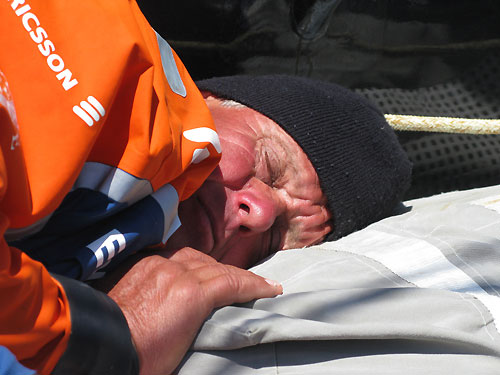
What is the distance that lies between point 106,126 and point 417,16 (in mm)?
1707

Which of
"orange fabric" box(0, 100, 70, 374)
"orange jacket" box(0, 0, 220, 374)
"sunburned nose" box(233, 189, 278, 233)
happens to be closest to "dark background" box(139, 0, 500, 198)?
"sunburned nose" box(233, 189, 278, 233)

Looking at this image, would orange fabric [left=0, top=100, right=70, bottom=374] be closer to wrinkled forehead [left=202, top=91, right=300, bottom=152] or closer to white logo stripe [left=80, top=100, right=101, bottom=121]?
white logo stripe [left=80, top=100, right=101, bottom=121]

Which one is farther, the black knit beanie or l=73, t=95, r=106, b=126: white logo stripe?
the black knit beanie

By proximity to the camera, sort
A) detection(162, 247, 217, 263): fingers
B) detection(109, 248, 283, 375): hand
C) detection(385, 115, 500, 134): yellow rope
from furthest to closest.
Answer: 1. detection(385, 115, 500, 134): yellow rope
2. detection(162, 247, 217, 263): fingers
3. detection(109, 248, 283, 375): hand

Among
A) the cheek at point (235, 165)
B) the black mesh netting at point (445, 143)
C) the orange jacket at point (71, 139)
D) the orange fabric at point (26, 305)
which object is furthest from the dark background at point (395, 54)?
the orange fabric at point (26, 305)

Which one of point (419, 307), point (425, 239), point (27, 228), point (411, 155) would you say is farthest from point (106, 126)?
point (411, 155)

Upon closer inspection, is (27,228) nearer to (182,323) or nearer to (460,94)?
(182,323)

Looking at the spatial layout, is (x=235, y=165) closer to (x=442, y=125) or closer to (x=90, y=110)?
(x=90, y=110)

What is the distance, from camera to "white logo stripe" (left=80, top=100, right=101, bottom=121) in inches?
39.6

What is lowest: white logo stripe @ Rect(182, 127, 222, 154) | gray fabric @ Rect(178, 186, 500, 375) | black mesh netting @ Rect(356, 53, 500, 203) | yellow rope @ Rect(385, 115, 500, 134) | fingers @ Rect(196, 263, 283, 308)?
black mesh netting @ Rect(356, 53, 500, 203)

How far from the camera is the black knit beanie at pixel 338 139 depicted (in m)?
1.68

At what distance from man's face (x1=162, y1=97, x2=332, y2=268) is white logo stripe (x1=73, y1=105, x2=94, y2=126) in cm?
42

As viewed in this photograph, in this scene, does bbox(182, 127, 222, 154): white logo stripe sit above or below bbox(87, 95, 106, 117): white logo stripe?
below

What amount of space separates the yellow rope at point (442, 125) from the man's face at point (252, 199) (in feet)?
1.97
